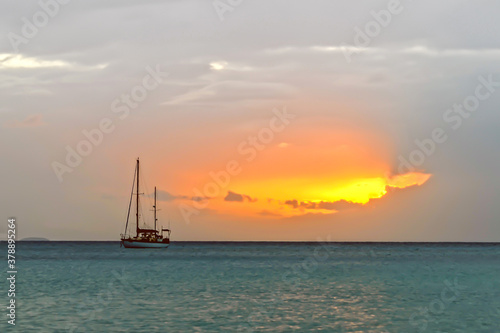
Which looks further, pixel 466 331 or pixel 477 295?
pixel 477 295

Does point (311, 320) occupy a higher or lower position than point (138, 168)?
lower

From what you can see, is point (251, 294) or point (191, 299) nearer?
point (191, 299)

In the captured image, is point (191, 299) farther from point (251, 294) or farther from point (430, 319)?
point (430, 319)

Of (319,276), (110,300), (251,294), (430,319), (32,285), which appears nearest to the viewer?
(430,319)

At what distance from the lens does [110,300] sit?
5391 cm

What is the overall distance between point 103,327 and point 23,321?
19.1ft

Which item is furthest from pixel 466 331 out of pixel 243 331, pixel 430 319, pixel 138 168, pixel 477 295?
pixel 138 168

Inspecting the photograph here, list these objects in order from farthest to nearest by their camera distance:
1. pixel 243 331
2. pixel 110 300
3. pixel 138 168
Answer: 1. pixel 138 168
2. pixel 110 300
3. pixel 243 331

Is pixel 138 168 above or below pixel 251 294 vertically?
above

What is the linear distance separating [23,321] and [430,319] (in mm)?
27106

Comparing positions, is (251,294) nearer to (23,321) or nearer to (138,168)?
(23,321)

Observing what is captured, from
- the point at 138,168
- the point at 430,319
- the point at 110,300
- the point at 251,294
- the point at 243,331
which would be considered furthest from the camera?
the point at 138,168

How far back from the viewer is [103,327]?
130 ft

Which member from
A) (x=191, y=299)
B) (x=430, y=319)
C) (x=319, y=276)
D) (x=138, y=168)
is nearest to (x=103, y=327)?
(x=191, y=299)
